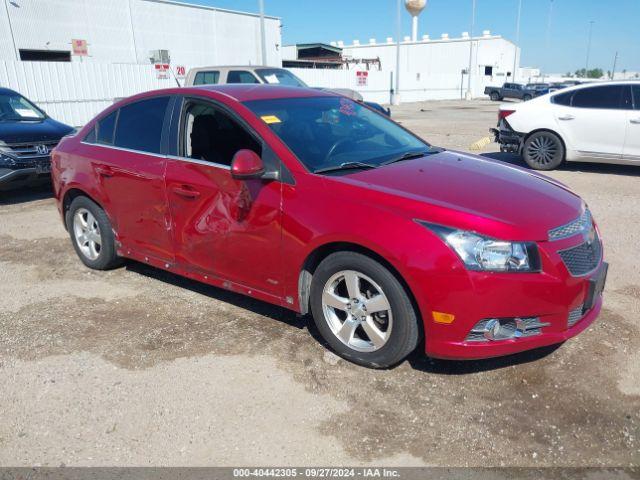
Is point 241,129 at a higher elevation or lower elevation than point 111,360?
higher

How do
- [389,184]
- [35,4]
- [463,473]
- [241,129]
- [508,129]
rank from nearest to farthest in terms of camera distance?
1. [463,473]
2. [389,184]
3. [241,129]
4. [508,129]
5. [35,4]

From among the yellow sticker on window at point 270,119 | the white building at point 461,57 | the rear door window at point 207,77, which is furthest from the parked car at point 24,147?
the white building at point 461,57

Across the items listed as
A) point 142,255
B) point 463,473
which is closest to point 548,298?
point 463,473

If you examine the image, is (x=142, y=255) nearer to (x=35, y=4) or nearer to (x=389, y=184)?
(x=389, y=184)

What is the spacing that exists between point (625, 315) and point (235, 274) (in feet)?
9.65

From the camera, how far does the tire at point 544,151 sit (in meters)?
9.50

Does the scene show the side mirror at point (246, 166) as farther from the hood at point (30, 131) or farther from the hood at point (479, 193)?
the hood at point (30, 131)

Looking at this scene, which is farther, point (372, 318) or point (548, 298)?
point (372, 318)

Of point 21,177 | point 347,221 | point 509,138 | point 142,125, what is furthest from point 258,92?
point 509,138

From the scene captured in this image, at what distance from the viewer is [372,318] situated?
3.26 meters

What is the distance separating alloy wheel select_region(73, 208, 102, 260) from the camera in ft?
16.4

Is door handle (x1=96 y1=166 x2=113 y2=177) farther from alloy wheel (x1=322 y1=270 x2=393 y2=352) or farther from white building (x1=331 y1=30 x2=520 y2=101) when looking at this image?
white building (x1=331 y1=30 x2=520 y2=101)

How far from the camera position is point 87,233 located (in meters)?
5.11

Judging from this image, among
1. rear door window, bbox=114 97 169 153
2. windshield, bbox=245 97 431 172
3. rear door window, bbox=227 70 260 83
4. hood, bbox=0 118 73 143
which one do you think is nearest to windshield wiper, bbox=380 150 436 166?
windshield, bbox=245 97 431 172
